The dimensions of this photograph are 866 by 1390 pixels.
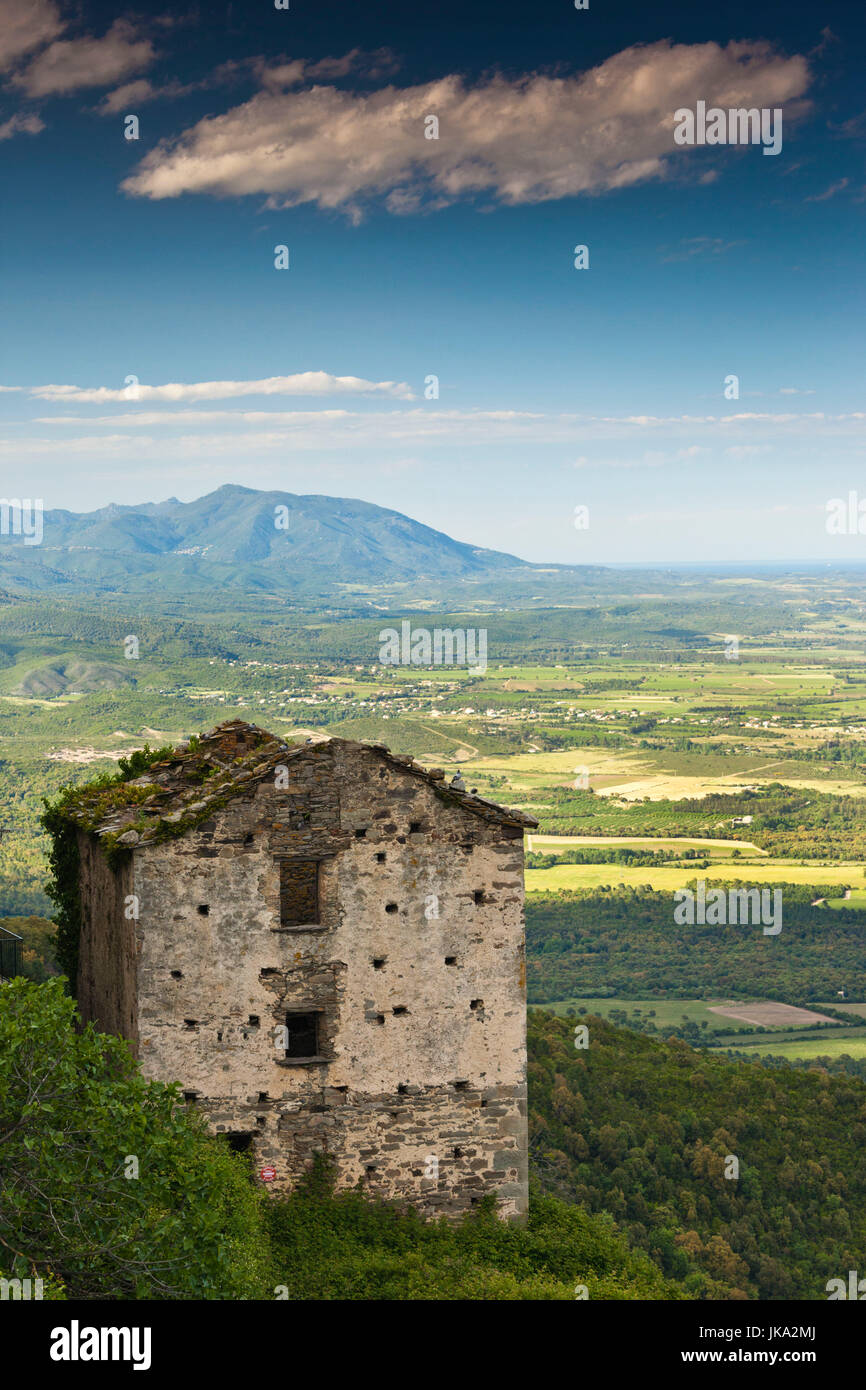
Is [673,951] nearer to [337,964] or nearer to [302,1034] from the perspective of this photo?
[302,1034]

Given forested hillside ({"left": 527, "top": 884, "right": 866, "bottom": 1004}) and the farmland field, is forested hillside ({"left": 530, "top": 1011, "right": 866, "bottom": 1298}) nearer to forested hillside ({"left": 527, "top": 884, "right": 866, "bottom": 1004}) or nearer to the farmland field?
forested hillside ({"left": 527, "top": 884, "right": 866, "bottom": 1004})

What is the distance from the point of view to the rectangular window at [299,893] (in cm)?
2188

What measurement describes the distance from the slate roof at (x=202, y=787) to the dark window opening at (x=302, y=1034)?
3.75m

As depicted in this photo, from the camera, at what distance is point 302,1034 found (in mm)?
22141

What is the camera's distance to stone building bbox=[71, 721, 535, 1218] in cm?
2103

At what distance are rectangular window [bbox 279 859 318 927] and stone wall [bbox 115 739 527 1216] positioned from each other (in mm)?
371

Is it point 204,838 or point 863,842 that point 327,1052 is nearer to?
point 204,838

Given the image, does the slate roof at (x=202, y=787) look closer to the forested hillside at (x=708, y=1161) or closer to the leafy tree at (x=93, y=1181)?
the leafy tree at (x=93, y=1181)

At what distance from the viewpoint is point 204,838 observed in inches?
827

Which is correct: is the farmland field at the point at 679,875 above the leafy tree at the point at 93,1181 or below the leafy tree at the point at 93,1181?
below

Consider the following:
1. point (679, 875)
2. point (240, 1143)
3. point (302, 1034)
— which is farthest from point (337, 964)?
point (679, 875)

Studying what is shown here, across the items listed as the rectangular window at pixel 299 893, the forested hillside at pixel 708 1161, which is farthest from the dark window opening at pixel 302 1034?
the forested hillside at pixel 708 1161
